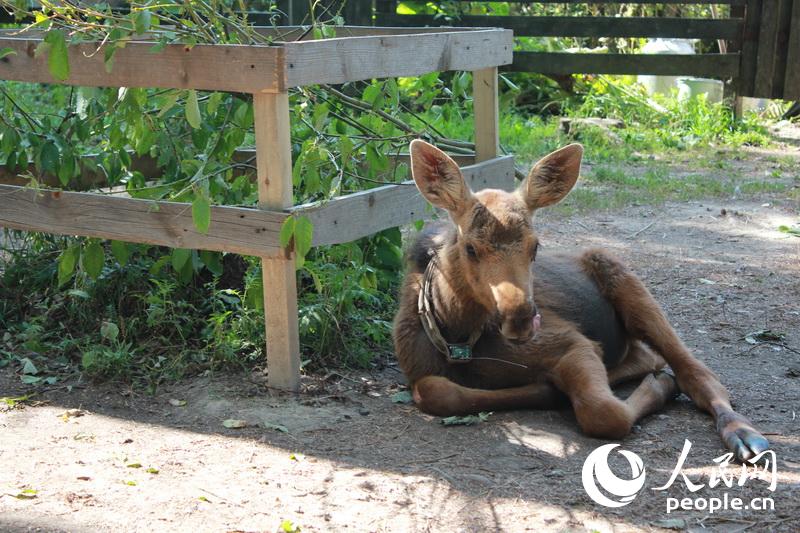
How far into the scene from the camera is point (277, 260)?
18.2 ft

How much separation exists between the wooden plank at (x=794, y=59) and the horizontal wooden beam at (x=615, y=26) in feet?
2.55

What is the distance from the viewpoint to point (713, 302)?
7.68 m

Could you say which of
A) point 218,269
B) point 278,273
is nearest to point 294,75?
point 278,273

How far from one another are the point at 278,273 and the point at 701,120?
10467mm

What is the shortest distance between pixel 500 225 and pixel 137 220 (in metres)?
2.28

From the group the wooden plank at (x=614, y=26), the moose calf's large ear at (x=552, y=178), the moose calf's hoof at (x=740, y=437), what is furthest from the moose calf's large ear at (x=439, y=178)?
the wooden plank at (x=614, y=26)

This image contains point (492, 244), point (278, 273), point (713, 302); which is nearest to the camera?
point (492, 244)

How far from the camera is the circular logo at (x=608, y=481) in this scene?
4.42 meters

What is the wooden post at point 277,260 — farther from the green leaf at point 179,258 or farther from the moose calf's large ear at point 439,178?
the green leaf at point 179,258

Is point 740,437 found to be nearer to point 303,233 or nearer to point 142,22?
point 303,233

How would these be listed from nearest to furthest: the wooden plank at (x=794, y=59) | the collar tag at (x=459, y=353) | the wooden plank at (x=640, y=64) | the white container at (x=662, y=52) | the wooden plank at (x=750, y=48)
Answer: the collar tag at (x=459, y=353) < the wooden plank at (x=794, y=59) < the wooden plank at (x=750, y=48) < the wooden plank at (x=640, y=64) < the white container at (x=662, y=52)

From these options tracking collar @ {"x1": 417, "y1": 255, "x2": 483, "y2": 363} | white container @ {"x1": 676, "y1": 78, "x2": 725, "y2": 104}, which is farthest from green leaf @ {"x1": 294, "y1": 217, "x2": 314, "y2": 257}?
white container @ {"x1": 676, "y1": 78, "x2": 725, "y2": 104}

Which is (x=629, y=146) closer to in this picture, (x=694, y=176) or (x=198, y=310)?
Answer: (x=694, y=176)

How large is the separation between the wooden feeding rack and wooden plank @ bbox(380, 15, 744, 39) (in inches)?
341
